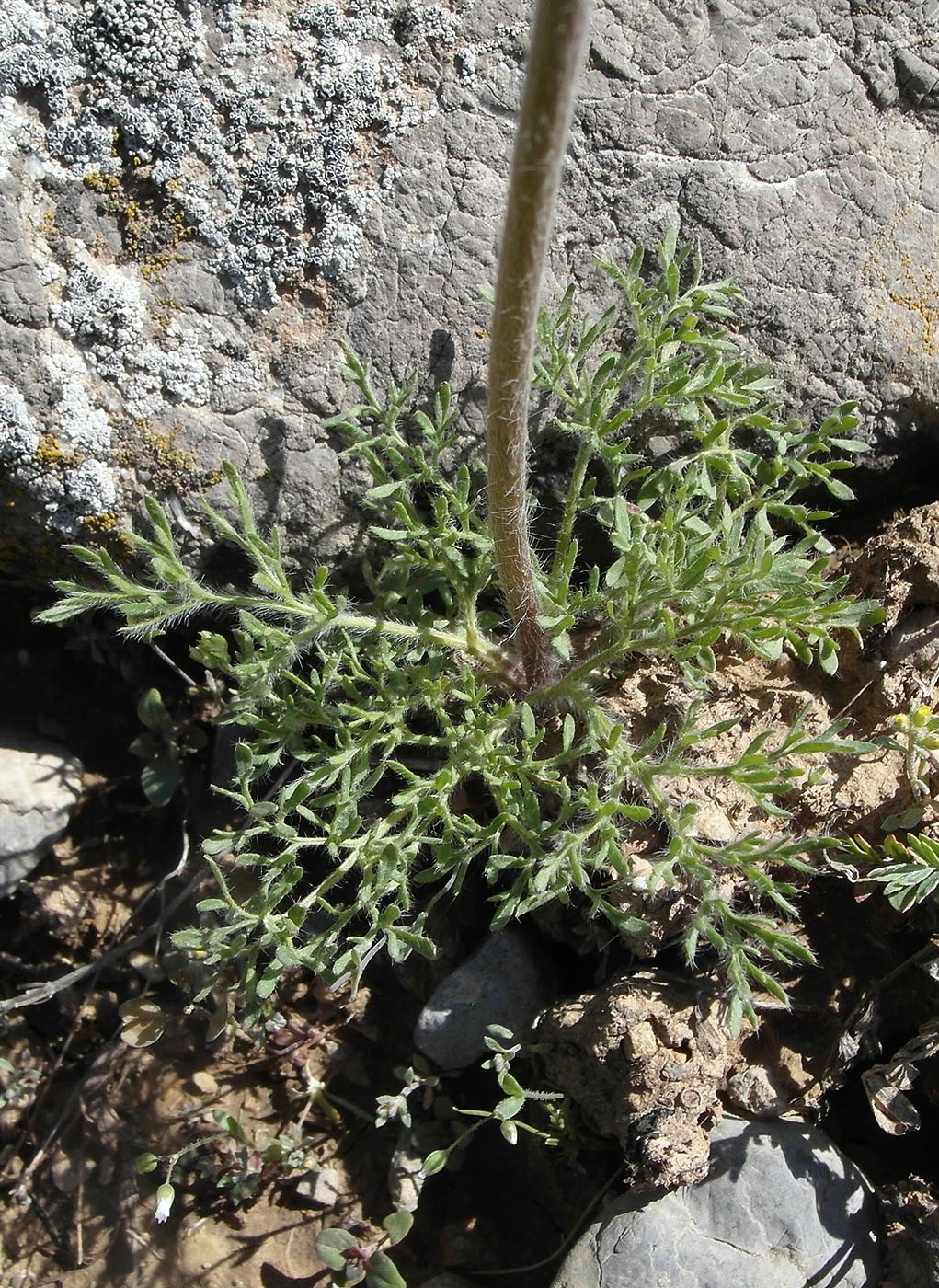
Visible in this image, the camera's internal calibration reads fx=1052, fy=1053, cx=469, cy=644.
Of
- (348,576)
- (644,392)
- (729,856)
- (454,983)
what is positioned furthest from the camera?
(348,576)

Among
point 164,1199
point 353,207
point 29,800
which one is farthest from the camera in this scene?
point 29,800

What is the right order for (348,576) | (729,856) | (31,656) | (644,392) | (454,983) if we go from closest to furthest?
(729,856) < (644,392) < (454,983) < (348,576) < (31,656)

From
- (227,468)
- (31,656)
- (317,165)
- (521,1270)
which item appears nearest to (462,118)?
(317,165)

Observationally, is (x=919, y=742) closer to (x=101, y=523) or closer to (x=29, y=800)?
(x=101, y=523)

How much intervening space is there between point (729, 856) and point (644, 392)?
4.66 ft

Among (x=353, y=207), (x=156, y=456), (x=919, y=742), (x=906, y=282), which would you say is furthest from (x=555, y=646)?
(x=906, y=282)

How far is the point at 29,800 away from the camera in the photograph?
3.90m

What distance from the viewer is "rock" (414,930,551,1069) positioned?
11.4 ft

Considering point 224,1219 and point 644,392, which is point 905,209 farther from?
point 224,1219

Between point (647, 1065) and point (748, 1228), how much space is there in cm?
52

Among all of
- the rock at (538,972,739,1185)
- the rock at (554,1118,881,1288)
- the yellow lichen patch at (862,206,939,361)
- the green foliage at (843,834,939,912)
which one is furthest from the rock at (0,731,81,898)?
the yellow lichen patch at (862,206,939,361)

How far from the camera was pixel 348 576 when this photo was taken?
3727mm

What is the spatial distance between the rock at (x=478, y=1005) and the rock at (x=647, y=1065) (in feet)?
0.72

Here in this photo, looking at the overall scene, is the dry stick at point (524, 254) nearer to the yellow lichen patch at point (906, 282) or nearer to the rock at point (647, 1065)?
the rock at point (647, 1065)
